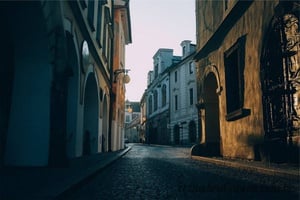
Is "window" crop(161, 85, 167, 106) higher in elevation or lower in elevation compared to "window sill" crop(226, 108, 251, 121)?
higher

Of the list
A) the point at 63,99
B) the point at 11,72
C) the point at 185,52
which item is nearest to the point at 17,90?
the point at 11,72

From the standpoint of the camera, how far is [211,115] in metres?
13.2

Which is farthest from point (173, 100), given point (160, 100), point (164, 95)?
point (160, 100)

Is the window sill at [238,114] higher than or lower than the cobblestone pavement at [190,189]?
higher

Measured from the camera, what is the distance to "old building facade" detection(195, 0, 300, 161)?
7.27 metres

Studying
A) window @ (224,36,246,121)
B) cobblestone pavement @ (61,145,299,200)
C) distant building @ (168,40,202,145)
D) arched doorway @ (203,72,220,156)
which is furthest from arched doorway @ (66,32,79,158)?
distant building @ (168,40,202,145)

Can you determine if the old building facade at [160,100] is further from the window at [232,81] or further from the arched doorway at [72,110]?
the arched doorway at [72,110]

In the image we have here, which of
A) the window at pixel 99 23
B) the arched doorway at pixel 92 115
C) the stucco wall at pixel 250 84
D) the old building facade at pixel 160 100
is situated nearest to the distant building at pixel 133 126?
the old building facade at pixel 160 100

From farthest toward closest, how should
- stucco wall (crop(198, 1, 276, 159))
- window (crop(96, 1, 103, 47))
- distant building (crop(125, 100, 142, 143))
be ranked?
distant building (crop(125, 100, 142, 143)) < window (crop(96, 1, 103, 47)) < stucco wall (crop(198, 1, 276, 159))

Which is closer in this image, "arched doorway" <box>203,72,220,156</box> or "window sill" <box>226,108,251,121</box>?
"window sill" <box>226,108,251,121</box>

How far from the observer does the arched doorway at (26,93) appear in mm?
6588

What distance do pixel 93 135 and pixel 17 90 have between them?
21.9ft

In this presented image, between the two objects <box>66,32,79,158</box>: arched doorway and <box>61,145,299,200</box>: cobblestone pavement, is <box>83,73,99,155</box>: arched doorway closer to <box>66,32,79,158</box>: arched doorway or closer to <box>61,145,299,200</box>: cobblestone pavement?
<box>66,32,79,158</box>: arched doorway

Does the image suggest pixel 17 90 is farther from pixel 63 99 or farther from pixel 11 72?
pixel 63 99
